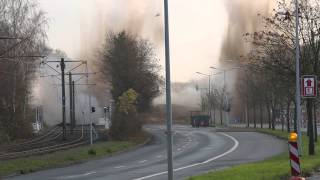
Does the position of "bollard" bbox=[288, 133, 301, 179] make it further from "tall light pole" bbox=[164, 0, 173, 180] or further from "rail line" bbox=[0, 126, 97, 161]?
"rail line" bbox=[0, 126, 97, 161]

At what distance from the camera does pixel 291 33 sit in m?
31.9

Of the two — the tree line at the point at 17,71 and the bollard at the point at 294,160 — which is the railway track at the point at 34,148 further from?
the bollard at the point at 294,160

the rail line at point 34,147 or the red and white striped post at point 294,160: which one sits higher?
the red and white striped post at point 294,160

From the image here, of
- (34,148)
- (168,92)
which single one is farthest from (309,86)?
(34,148)

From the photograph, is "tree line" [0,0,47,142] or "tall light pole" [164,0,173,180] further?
"tree line" [0,0,47,142]

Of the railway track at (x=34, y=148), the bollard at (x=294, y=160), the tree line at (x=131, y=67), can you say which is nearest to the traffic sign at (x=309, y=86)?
the bollard at (x=294, y=160)

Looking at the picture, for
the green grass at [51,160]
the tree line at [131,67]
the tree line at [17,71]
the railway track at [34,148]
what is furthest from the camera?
the tree line at [131,67]

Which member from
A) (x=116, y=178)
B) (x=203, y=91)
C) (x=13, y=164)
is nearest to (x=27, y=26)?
(x=13, y=164)

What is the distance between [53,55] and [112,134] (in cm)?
3971

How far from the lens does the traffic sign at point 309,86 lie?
26.2 metres

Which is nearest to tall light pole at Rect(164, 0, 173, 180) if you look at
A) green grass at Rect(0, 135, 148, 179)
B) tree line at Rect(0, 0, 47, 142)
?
green grass at Rect(0, 135, 148, 179)

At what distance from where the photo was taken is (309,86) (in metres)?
26.4

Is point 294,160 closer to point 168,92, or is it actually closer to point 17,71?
point 168,92

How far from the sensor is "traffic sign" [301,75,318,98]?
2625 cm
